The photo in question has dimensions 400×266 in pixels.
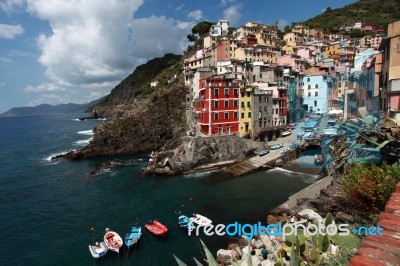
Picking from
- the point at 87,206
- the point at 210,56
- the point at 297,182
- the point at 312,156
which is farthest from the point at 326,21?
the point at 87,206

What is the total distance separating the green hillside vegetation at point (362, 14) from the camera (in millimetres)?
142375

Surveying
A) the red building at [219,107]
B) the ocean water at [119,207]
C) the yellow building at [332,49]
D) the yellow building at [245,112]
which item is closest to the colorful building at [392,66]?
the ocean water at [119,207]

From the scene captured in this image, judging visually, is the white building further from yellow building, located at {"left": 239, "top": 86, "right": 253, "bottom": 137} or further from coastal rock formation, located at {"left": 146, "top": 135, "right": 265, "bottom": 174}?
coastal rock formation, located at {"left": 146, "top": 135, "right": 265, "bottom": 174}

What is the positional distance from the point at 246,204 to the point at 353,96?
33.1 m

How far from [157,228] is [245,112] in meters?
37.9

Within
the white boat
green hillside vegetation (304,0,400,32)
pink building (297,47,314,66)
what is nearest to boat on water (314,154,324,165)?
the white boat

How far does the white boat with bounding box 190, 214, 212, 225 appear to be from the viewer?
2886 centimetres

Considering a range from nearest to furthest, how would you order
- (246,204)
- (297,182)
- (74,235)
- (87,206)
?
1. (74,235)
2. (246,204)
3. (87,206)
4. (297,182)

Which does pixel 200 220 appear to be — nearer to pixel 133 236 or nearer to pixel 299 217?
pixel 133 236

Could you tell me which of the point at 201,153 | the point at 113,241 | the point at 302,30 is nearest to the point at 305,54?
the point at 302,30

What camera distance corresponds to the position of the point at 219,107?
5825 centimetres

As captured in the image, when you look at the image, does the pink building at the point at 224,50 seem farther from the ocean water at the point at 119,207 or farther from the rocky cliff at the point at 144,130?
the ocean water at the point at 119,207

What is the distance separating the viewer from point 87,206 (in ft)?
124

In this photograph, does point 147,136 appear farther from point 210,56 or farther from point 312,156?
point 312,156
